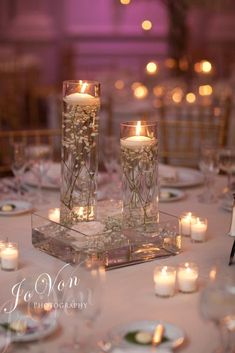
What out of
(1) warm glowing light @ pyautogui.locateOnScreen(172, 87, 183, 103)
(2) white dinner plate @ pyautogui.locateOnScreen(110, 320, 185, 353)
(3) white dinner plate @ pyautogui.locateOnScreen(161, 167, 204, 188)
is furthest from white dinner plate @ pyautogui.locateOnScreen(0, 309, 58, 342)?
(1) warm glowing light @ pyautogui.locateOnScreen(172, 87, 183, 103)

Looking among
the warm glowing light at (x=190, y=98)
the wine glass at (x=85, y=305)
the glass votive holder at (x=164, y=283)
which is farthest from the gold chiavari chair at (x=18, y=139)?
the wine glass at (x=85, y=305)

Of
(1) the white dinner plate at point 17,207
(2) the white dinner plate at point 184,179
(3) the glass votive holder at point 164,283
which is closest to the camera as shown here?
(3) the glass votive holder at point 164,283

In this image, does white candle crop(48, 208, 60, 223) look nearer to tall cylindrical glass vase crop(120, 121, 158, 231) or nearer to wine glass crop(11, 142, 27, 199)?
tall cylindrical glass vase crop(120, 121, 158, 231)

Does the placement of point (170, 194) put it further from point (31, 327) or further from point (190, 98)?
point (190, 98)

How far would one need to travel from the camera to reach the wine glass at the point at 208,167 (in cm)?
297

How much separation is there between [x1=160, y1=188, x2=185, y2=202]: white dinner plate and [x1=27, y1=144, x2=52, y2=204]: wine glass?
0.46 metres

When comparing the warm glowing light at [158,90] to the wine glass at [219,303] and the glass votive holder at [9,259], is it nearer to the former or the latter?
the glass votive holder at [9,259]

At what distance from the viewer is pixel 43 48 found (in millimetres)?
8742

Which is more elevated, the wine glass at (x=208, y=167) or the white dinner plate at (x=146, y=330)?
the wine glass at (x=208, y=167)

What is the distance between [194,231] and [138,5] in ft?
21.3

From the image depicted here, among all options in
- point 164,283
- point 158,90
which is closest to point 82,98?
point 164,283

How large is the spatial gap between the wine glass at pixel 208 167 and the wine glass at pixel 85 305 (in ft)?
4.34

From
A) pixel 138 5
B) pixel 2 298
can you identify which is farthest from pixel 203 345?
pixel 138 5

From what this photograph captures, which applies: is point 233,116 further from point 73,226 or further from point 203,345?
point 203,345
